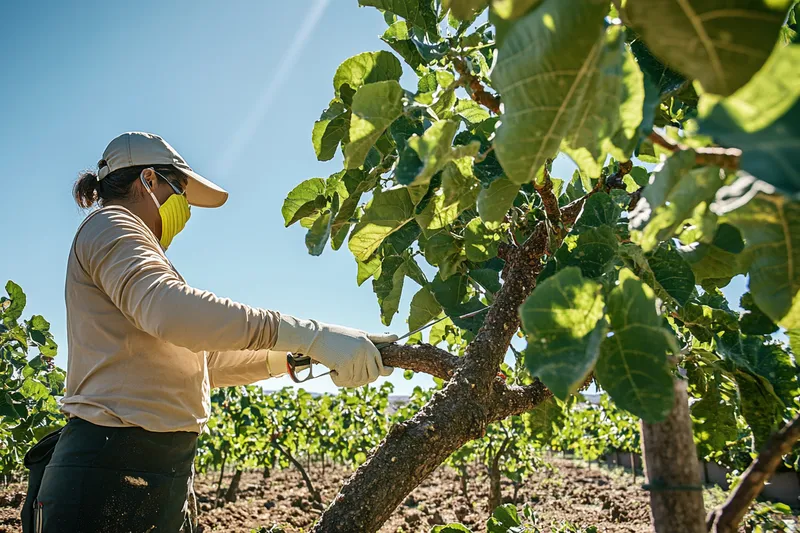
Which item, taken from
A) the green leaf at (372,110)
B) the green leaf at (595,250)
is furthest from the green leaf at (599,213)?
the green leaf at (372,110)

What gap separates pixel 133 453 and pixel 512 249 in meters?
1.19

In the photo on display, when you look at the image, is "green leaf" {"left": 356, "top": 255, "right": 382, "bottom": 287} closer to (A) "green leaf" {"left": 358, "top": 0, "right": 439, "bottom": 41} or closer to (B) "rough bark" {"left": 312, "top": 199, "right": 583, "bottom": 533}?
(B) "rough bark" {"left": 312, "top": 199, "right": 583, "bottom": 533}

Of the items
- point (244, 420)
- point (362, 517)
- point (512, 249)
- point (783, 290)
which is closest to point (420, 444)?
point (362, 517)

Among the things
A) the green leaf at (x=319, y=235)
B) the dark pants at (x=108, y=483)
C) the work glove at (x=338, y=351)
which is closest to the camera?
the green leaf at (x=319, y=235)

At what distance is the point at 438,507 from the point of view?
920 cm

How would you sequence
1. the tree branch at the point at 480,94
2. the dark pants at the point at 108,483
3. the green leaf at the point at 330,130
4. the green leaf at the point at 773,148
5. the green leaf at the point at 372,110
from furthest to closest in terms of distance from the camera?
1. the dark pants at the point at 108,483
2. the green leaf at the point at 330,130
3. the tree branch at the point at 480,94
4. the green leaf at the point at 372,110
5. the green leaf at the point at 773,148

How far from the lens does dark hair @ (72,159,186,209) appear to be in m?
2.04

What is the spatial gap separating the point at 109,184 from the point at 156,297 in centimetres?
92

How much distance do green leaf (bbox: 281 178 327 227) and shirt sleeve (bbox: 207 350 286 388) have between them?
74 cm

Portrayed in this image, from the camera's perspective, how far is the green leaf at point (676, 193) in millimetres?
534

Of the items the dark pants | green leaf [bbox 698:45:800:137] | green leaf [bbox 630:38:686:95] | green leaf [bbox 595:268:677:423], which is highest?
green leaf [bbox 630:38:686:95]

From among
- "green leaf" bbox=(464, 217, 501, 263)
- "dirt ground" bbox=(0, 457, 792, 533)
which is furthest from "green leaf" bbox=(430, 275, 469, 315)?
"dirt ground" bbox=(0, 457, 792, 533)

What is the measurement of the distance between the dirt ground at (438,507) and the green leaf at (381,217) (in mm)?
4196

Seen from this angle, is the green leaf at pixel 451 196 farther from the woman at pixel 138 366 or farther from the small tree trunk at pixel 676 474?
the woman at pixel 138 366
